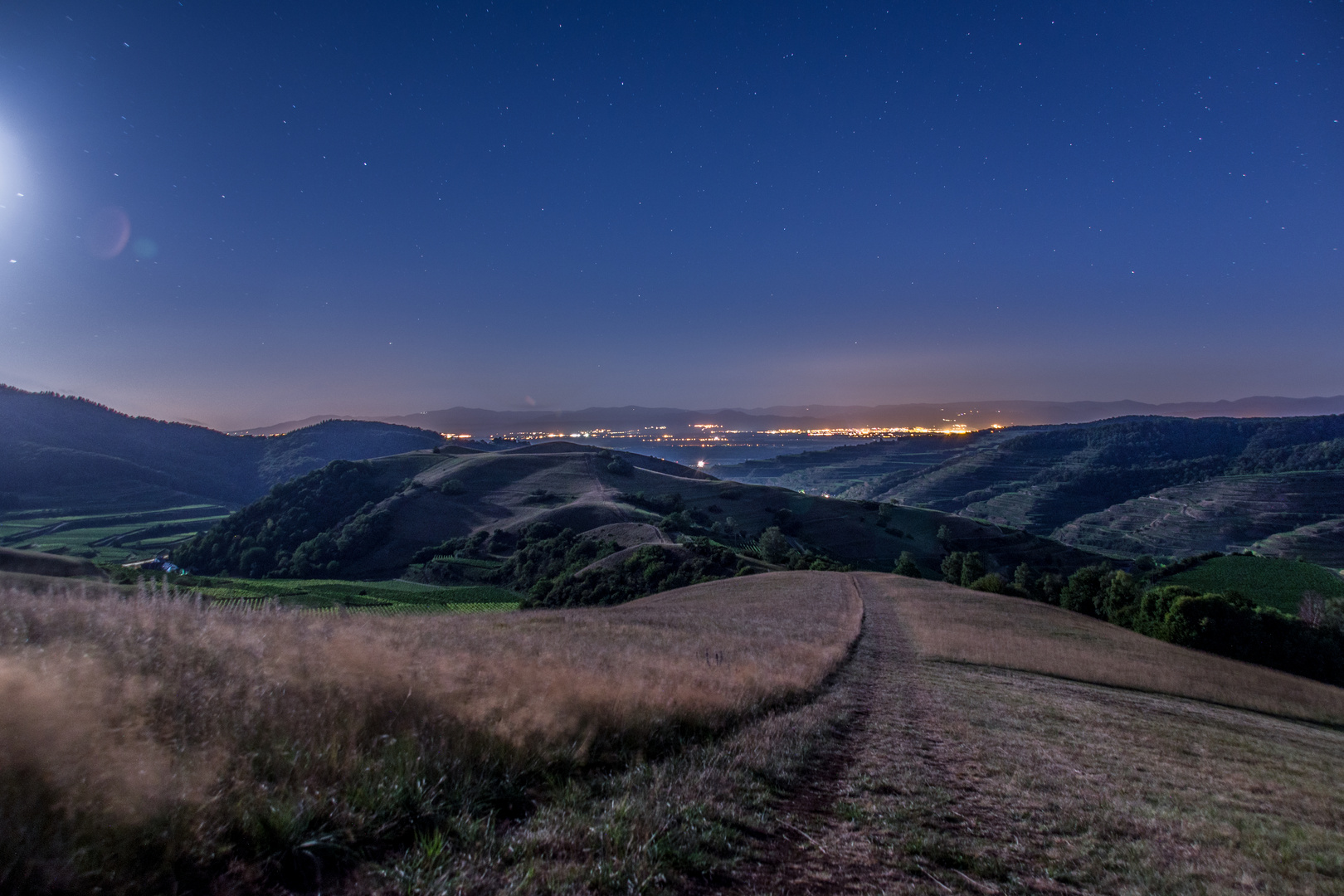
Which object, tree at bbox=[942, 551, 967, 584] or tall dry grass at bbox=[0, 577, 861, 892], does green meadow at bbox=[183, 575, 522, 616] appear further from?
tree at bbox=[942, 551, 967, 584]

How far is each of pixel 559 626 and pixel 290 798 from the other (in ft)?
41.5

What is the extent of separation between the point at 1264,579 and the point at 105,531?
8279 inches

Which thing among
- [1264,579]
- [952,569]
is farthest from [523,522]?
[1264,579]

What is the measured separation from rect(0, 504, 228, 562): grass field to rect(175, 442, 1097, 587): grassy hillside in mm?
15976

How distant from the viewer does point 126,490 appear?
542ft

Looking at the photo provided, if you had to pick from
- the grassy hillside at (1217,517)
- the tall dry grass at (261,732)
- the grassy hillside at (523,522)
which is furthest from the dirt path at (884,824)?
the grassy hillside at (1217,517)

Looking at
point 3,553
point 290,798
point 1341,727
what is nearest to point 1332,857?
point 290,798

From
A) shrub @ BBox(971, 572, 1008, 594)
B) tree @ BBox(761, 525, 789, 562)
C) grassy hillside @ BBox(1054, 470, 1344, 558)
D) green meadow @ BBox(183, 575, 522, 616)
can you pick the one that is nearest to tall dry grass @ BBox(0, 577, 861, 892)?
shrub @ BBox(971, 572, 1008, 594)

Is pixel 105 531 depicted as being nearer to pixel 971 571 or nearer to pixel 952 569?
pixel 952 569

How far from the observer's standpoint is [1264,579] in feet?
206

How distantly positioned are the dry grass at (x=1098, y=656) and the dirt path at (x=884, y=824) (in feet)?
46.4

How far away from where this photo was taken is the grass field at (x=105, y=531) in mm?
103750

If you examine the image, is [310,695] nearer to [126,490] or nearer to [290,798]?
[290,798]

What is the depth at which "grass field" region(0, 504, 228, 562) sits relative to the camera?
104m
